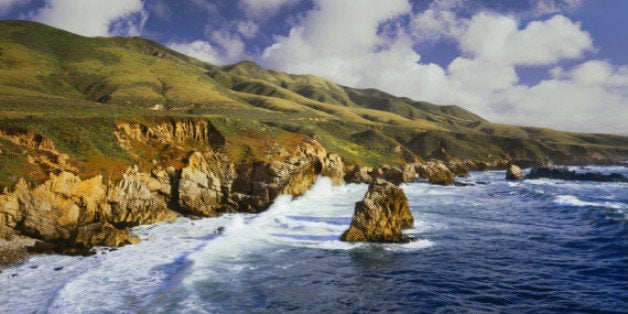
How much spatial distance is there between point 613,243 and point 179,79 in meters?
178

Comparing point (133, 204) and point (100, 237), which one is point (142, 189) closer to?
point (133, 204)

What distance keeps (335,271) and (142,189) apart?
27985mm

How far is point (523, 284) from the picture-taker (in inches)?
924

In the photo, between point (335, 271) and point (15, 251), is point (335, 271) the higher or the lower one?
the lower one

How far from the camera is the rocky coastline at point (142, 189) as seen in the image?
3216cm

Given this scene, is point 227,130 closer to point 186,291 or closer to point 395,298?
point 186,291

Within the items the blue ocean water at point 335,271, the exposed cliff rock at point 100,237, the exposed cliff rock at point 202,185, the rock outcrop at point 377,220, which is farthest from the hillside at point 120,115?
the rock outcrop at point 377,220

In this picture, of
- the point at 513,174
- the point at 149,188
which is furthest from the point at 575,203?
the point at 149,188

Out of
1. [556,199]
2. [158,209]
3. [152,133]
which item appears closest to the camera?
[158,209]

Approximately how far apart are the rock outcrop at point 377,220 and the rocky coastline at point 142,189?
431cm

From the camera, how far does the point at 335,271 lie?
26766 millimetres

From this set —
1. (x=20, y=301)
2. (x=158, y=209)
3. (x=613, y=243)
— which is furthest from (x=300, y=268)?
(x=613, y=243)

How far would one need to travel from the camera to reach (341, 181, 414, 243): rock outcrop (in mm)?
34281

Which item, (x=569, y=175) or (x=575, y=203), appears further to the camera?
(x=569, y=175)
